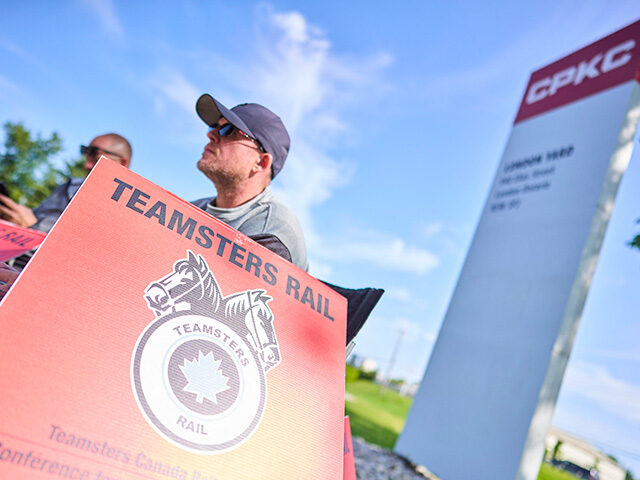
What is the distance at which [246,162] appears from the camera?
167 cm

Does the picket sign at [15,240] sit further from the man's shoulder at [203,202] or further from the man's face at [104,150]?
the man's face at [104,150]

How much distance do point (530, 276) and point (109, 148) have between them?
4815mm

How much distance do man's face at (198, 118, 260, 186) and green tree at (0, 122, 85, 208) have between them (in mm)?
31597

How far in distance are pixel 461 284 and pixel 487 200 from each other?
142cm

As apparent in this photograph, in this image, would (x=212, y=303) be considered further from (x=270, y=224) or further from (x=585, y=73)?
(x=585, y=73)

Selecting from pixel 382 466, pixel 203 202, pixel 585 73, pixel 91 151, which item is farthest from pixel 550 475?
pixel 91 151

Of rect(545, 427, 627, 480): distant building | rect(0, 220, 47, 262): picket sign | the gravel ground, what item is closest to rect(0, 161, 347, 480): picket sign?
rect(0, 220, 47, 262): picket sign

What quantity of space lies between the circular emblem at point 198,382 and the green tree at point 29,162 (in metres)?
32.5

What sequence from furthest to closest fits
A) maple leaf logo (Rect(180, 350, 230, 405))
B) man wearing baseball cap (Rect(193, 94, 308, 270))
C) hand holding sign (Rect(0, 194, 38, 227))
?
hand holding sign (Rect(0, 194, 38, 227))
man wearing baseball cap (Rect(193, 94, 308, 270))
maple leaf logo (Rect(180, 350, 230, 405))

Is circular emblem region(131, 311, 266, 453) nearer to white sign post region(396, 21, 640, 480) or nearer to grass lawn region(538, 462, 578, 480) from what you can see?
white sign post region(396, 21, 640, 480)

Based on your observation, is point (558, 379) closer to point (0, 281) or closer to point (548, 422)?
point (548, 422)

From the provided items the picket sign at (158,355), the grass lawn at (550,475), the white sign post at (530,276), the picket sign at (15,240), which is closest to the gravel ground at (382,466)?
the white sign post at (530,276)

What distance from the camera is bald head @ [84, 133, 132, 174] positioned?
279cm

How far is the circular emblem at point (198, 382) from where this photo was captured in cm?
70
